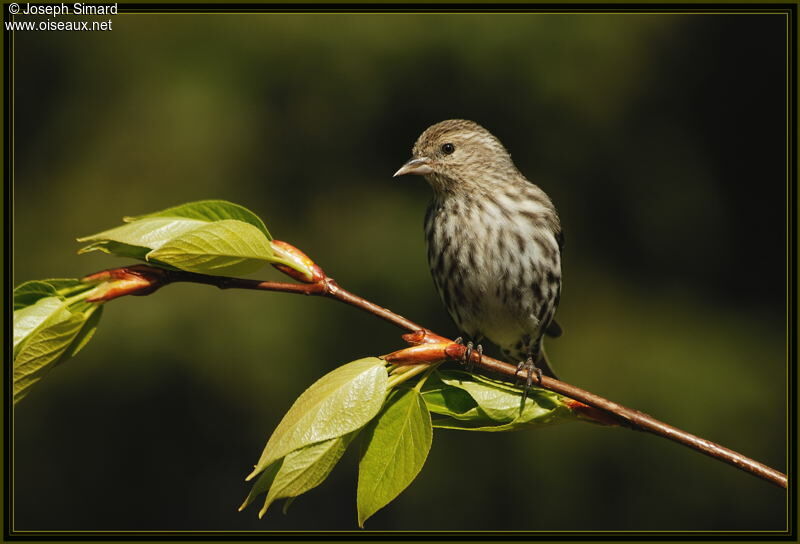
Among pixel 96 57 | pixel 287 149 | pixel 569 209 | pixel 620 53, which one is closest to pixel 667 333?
pixel 569 209

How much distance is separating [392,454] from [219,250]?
1.52ft

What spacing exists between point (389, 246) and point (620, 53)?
2502 millimetres

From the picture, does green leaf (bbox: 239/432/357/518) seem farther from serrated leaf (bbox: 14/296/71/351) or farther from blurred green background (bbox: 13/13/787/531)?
blurred green background (bbox: 13/13/787/531)

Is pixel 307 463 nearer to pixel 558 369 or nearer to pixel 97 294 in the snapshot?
pixel 97 294

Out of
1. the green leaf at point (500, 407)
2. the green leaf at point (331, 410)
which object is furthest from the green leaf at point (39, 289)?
the green leaf at point (500, 407)

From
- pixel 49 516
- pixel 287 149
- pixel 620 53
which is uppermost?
pixel 620 53

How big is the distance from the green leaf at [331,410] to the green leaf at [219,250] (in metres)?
0.26

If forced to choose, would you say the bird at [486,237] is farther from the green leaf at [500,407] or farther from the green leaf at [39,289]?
the green leaf at [39,289]

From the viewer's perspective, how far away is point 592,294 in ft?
23.4

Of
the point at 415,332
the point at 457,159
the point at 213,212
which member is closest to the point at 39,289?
the point at 213,212

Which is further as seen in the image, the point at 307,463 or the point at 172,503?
the point at 172,503

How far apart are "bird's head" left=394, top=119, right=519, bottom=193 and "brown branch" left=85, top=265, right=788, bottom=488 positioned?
4.94 ft

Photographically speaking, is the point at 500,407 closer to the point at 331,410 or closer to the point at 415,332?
the point at 415,332

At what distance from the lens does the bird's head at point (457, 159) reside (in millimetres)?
3168
